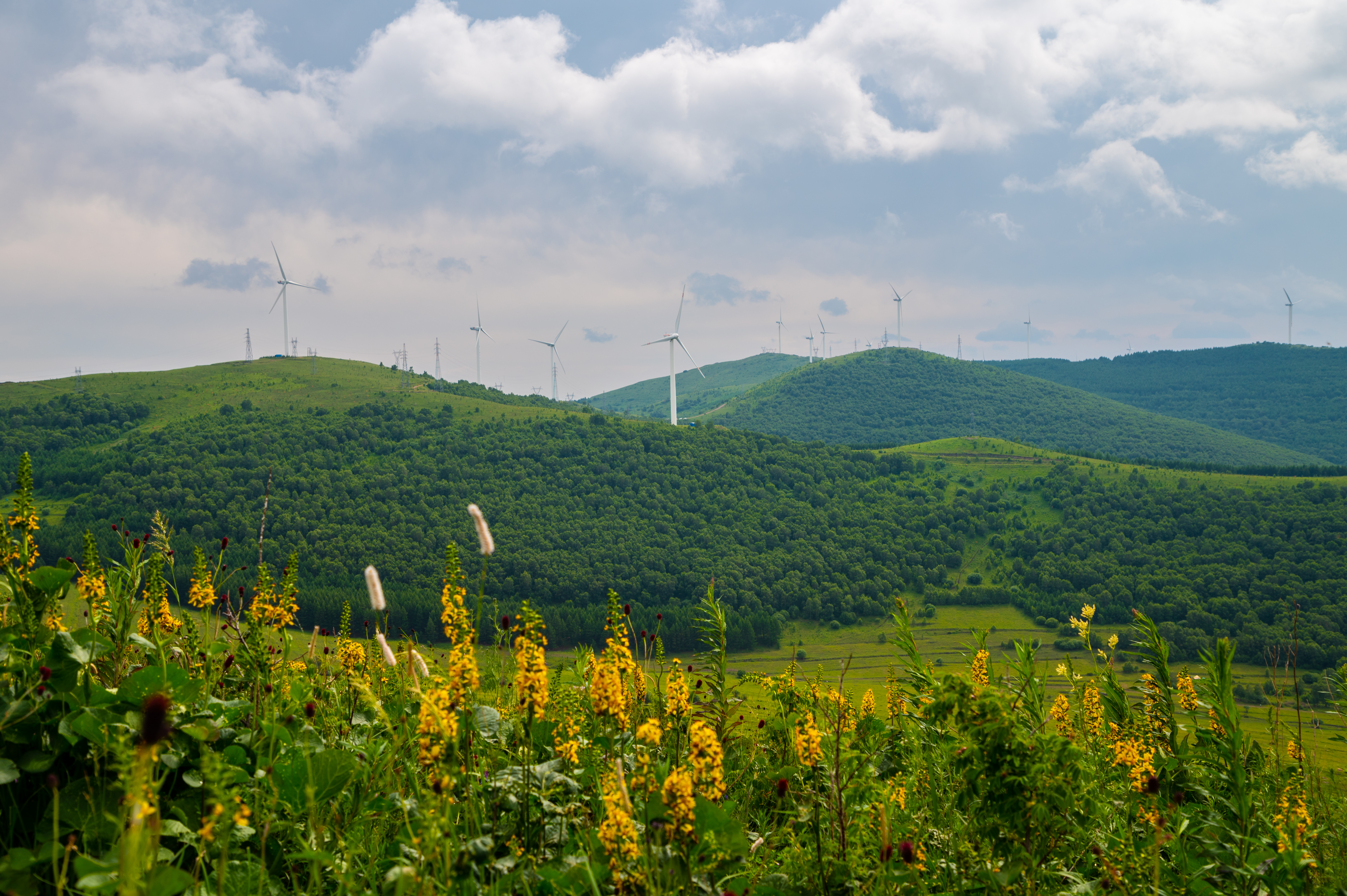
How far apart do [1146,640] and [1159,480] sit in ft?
751

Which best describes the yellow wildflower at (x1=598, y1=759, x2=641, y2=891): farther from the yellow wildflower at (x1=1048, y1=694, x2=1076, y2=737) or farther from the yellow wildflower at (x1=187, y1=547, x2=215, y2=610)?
the yellow wildflower at (x1=1048, y1=694, x2=1076, y2=737)

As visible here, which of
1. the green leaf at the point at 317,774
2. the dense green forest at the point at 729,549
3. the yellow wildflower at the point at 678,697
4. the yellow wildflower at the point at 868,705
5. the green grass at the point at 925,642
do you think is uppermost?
the yellow wildflower at the point at 678,697

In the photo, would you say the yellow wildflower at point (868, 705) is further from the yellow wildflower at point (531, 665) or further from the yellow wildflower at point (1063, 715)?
the yellow wildflower at point (531, 665)

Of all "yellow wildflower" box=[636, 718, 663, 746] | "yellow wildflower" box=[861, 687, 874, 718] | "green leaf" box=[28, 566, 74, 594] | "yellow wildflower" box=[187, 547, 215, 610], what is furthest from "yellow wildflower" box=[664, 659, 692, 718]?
"yellow wildflower" box=[861, 687, 874, 718]

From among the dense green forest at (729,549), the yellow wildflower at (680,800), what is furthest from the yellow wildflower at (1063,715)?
the dense green forest at (729,549)

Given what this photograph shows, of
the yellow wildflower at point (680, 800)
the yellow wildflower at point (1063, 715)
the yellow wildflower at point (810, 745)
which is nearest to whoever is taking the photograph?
the yellow wildflower at point (680, 800)

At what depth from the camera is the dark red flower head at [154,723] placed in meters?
1.82

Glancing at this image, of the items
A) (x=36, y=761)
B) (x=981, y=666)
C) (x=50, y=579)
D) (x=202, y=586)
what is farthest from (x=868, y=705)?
(x=50, y=579)

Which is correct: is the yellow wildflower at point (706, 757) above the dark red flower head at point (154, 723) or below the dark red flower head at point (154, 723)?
below

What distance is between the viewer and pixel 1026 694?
5.80m

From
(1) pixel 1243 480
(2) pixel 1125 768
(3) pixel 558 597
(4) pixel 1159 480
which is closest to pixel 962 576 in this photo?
(4) pixel 1159 480

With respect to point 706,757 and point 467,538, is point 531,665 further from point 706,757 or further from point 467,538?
point 467,538

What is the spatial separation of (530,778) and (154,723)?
2298 millimetres

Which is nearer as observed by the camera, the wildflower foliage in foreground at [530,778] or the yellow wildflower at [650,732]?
the wildflower foliage in foreground at [530,778]
